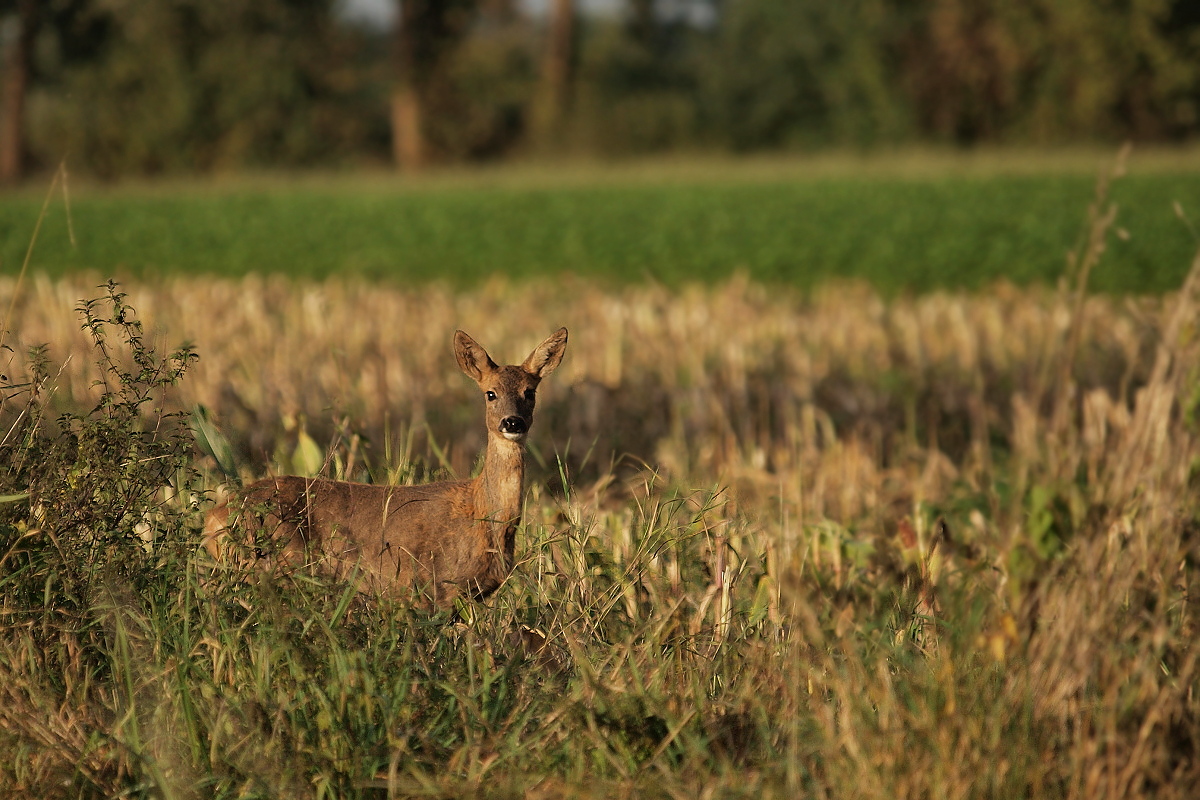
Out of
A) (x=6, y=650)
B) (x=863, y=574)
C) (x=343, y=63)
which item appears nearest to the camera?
(x=6, y=650)

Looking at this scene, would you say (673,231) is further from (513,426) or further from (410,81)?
(410,81)

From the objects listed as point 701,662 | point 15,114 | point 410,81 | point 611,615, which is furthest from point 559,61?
point 701,662

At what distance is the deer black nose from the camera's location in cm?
336

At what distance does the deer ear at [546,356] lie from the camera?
11.3 feet

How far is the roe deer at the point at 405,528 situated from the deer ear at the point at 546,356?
5 cm

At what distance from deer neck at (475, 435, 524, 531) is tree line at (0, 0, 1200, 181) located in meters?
44.7

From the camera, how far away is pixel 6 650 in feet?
11.6

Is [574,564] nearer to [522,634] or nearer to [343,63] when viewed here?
[522,634]

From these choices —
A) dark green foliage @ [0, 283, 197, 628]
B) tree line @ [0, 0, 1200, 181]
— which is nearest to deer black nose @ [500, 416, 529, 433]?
dark green foliage @ [0, 283, 197, 628]

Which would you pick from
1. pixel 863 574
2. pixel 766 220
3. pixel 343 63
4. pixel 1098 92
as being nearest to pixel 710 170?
pixel 766 220

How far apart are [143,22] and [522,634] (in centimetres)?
5641

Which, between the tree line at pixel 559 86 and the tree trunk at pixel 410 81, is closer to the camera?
the tree line at pixel 559 86

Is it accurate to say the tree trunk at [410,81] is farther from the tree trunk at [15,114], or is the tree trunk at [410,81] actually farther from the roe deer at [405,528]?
the roe deer at [405,528]

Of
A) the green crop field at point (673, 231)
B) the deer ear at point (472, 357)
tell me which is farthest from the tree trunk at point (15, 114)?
the deer ear at point (472, 357)
